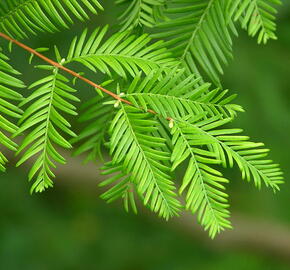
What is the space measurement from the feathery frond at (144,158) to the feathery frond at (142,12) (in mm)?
182

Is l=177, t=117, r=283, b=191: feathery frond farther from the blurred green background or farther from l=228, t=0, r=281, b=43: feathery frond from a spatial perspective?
the blurred green background

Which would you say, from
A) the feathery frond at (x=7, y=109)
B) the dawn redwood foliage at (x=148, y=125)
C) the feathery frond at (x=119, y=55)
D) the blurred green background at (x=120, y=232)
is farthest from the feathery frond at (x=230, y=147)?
the blurred green background at (x=120, y=232)

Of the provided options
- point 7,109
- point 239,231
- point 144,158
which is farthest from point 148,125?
point 239,231

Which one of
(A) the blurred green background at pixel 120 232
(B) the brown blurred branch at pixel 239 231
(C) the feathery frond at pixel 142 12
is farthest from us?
(B) the brown blurred branch at pixel 239 231

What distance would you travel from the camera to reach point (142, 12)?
0.76 meters

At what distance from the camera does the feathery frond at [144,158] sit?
629 mm

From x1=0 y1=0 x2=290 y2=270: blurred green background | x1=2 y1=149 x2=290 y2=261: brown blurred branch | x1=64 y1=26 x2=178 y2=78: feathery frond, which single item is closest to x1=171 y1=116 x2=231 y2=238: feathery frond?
x1=64 y1=26 x2=178 y2=78: feathery frond

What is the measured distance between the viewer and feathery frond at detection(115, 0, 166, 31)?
75 cm

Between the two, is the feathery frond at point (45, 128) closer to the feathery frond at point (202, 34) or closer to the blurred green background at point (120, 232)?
the feathery frond at point (202, 34)

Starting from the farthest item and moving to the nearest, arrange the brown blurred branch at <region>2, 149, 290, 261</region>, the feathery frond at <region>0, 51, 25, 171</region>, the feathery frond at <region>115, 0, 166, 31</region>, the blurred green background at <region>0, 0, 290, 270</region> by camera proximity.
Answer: the brown blurred branch at <region>2, 149, 290, 261</region> → the blurred green background at <region>0, 0, 290, 270</region> → the feathery frond at <region>115, 0, 166, 31</region> → the feathery frond at <region>0, 51, 25, 171</region>

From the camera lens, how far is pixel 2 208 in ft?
7.20

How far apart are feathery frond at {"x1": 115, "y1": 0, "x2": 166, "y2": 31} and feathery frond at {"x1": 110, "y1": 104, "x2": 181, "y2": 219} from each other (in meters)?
0.18

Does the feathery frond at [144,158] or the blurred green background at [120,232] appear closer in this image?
the feathery frond at [144,158]

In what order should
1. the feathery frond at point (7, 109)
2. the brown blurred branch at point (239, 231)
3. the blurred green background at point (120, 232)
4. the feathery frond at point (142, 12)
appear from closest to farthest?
the feathery frond at point (7, 109) < the feathery frond at point (142, 12) < the blurred green background at point (120, 232) < the brown blurred branch at point (239, 231)
